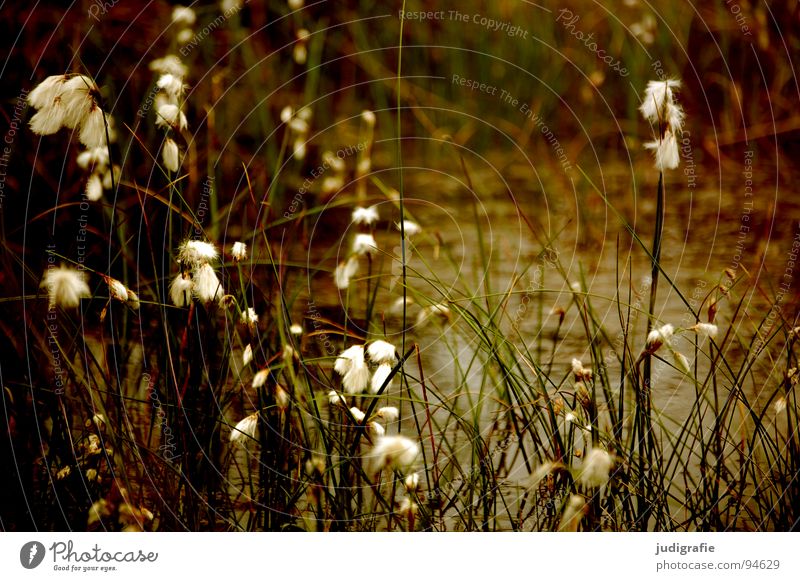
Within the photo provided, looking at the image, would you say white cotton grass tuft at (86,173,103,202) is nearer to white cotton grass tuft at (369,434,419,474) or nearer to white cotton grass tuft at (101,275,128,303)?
white cotton grass tuft at (101,275,128,303)

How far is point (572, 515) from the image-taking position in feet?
4.57

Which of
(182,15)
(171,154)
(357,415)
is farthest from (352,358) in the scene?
(182,15)

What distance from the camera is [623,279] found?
82.7 inches

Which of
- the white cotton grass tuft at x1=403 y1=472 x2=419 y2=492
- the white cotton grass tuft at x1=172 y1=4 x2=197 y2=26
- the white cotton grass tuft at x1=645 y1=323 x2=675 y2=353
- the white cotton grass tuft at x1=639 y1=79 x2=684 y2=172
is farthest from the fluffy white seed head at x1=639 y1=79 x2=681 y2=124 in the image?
the white cotton grass tuft at x1=172 y1=4 x2=197 y2=26

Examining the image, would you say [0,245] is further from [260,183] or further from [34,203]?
[260,183]

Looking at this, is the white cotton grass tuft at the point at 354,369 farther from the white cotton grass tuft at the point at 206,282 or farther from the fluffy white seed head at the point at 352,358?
the white cotton grass tuft at the point at 206,282

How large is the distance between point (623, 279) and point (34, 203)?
1.26 metres

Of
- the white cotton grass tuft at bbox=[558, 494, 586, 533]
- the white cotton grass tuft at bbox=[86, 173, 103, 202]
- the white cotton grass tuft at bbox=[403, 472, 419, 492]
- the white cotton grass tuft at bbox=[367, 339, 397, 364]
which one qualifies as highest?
the white cotton grass tuft at bbox=[86, 173, 103, 202]
